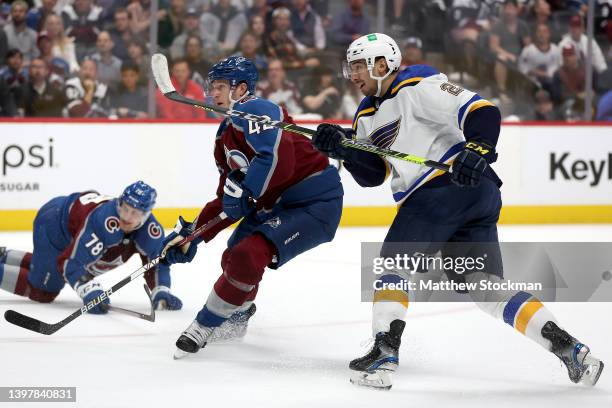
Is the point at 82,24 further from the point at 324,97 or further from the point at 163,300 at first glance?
the point at 163,300

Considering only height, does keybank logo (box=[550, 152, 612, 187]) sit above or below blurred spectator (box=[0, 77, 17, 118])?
below

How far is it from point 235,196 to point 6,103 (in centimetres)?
389

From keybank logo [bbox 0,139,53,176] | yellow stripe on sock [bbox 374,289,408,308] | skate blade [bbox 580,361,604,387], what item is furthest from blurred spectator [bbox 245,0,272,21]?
skate blade [bbox 580,361,604,387]

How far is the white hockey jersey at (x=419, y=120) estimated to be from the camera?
324cm

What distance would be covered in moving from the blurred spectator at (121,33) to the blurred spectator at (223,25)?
20.9 inches

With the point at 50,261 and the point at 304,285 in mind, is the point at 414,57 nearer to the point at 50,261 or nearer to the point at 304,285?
the point at 304,285

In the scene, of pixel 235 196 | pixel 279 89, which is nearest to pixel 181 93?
pixel 279 89

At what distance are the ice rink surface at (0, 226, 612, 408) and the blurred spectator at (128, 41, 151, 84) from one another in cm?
251

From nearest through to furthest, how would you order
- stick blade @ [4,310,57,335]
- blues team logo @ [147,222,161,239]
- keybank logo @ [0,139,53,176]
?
1. stick blade @ [4,310,57,335]
2. blues team logo @ [147,222,161,239]
3. keybank logo @ [0,139,53,176]

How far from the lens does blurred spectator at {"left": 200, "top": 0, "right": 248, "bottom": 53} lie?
7.49 m

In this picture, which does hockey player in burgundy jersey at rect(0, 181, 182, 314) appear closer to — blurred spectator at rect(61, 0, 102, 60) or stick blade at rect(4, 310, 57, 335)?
stick blade at rect(4, 310, 57, 335)

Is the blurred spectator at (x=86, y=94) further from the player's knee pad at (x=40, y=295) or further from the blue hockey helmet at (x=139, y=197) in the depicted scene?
the blue hockey helmet at (x=139, y=197)

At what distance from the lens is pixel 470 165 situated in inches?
119

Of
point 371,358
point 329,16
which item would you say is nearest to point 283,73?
point 329,16
